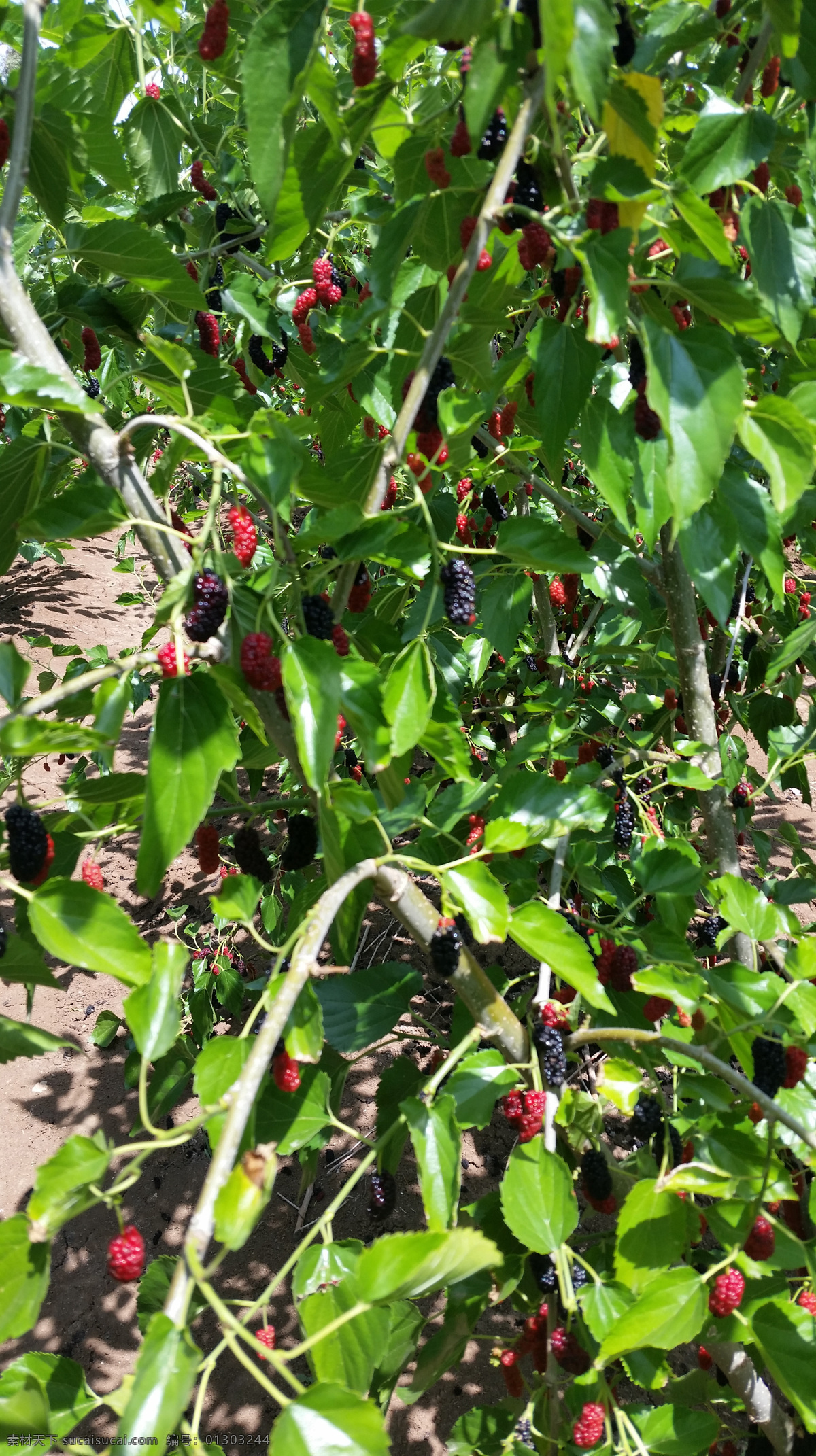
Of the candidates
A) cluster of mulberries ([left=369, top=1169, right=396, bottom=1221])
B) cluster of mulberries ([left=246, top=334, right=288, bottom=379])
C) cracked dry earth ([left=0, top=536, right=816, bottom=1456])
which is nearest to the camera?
cluster of mulberries ([left=369, top=1169, right=396, bottom=1221])

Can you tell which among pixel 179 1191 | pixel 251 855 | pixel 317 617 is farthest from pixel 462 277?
pixel 179 1191

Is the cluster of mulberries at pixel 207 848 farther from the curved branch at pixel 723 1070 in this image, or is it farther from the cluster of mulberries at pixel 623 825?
the cluster of mulberries at pixel 623 825

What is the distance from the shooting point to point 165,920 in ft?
10.4

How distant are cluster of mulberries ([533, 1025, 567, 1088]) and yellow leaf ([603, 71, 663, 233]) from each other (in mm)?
750

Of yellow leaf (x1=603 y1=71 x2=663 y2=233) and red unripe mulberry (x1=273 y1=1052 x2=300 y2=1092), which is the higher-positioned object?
yellow leaf (x1=603 y1=71 x2=663 y2=233)

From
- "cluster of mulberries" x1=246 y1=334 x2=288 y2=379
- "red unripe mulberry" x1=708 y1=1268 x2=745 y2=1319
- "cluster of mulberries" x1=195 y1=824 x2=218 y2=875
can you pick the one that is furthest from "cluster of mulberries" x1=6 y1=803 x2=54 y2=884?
"cluster of mulberries" x1=246 y1=334 x2=288 y2=379

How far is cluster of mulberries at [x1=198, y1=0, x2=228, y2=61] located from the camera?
39.4 inches

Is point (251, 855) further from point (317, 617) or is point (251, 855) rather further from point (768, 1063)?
point (768, 1063)

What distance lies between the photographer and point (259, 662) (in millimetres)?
650

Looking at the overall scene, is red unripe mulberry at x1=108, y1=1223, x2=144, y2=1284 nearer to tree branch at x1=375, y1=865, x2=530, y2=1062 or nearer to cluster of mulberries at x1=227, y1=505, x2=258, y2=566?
tree branch at x1=375, y1=865, x2=530, y2=1062

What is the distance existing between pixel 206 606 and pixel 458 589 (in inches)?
10.8

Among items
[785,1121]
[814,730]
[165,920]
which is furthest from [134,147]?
[165,920]

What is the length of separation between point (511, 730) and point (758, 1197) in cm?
221

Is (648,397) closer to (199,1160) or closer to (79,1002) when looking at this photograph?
(199,1160)
